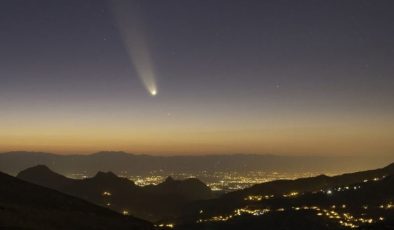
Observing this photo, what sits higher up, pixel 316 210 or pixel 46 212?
pixel 46 212

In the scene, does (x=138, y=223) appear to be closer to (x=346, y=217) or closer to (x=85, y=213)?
(x=85, y=213)

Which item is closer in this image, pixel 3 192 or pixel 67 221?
pixel 67 221

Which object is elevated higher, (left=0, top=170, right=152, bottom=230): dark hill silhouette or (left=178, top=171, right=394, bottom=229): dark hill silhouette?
(left=0, top=170, right=152, bottom=230): dark hill silhouette

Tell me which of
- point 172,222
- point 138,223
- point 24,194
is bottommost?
point 172,222

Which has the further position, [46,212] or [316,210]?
[316,210]

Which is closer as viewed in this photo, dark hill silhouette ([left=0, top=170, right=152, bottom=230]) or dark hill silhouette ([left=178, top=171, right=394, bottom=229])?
dark hill silhouette ([left=0, top=170, right=152, bottom=230])

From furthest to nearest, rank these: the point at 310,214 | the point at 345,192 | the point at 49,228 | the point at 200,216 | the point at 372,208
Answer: the point at 345,192
the point at 200,216
the point at 372,208
the point at 310,214
the point at 49,228

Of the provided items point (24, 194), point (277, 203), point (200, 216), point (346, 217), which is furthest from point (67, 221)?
point (277, 203)

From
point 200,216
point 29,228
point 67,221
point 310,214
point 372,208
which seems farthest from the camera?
point 200,216
